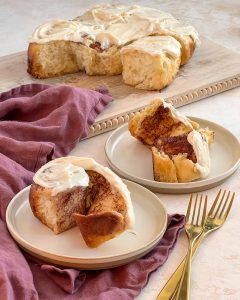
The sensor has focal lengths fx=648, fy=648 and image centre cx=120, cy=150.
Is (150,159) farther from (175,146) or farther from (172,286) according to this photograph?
(172,286)

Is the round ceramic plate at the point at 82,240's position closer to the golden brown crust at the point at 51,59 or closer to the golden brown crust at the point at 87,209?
the golden brown crust at the point at 87,209

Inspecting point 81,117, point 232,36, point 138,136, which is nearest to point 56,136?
point 81,117

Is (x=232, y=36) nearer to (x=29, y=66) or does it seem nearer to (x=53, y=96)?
(x=29, y=66)

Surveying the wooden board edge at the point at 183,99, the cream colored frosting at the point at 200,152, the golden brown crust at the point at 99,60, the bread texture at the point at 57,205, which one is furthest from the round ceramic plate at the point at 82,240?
the golden brown crust at the point at 99,60

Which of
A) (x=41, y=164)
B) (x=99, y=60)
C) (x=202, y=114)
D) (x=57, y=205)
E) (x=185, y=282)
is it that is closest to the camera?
(x=185, y=282)

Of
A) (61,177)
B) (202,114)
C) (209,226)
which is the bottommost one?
(202,114)

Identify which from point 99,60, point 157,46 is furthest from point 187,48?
point 99,60

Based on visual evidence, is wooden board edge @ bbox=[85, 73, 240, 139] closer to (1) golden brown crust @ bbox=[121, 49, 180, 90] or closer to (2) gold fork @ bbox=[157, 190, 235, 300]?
(1) golden brown crust @ bbox=[121, 49, 180, 90]

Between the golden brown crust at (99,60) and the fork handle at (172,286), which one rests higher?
the fork handle at (172,286)
